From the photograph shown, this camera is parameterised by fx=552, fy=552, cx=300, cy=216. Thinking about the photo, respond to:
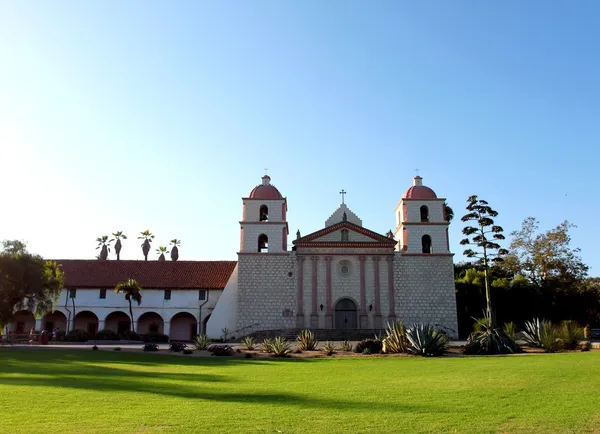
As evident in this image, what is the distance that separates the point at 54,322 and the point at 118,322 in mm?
5192

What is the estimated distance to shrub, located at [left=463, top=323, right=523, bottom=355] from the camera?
2256 centimetres

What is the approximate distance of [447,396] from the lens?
9.83m

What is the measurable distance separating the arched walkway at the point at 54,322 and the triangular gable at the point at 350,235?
20.0 m

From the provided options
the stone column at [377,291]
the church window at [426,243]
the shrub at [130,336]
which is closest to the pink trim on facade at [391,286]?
the stone column at [377,291]

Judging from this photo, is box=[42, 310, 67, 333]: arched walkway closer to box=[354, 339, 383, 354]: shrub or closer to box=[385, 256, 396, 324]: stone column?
box=[385, 256, 396, 324]: stone column

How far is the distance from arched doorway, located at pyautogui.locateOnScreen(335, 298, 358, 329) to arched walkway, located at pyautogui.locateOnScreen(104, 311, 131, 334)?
1690cm

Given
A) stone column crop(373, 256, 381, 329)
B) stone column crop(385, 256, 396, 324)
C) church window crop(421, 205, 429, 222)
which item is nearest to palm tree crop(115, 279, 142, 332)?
stone column crop(373, 256, 381, 329)

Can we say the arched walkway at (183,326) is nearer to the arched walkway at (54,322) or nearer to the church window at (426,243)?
the arched walkway at (54,322)

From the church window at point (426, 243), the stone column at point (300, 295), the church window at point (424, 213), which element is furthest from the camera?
the church window at point (424, 213)

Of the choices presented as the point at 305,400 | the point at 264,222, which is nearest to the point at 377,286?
the point at 264,222

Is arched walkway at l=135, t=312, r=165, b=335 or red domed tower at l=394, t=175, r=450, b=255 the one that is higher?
red domed tower at l=394, t=175, r=450, b=255

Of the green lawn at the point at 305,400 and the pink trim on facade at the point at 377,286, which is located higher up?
the pink trim on facade at the point at 377,286

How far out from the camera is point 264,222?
4153 cm

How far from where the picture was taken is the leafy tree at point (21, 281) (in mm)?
28891
